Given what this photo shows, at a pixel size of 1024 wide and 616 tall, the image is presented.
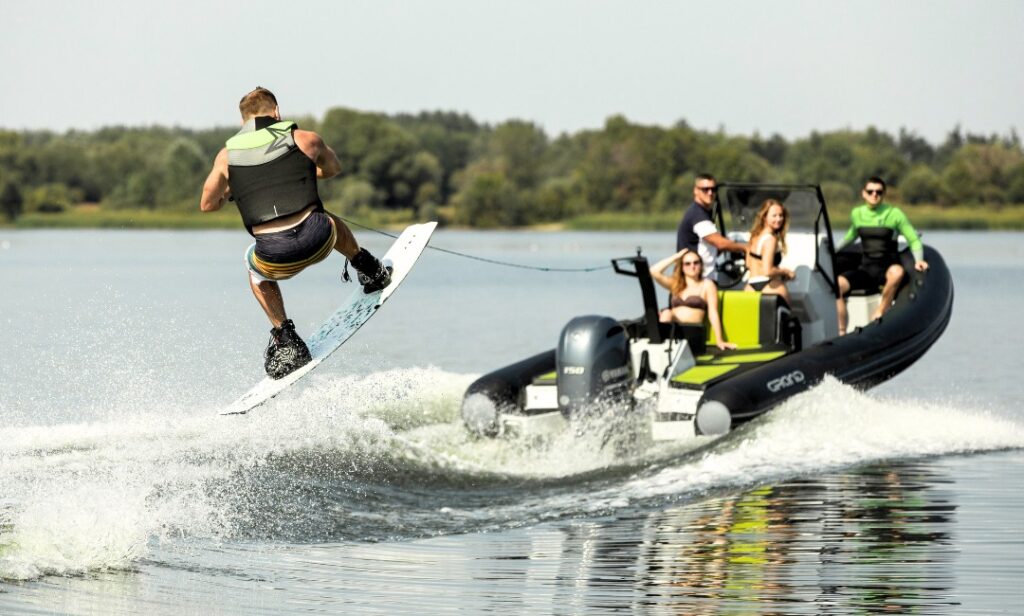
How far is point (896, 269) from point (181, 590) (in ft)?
28.7

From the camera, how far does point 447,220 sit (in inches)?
3551

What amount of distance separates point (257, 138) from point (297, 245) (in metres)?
0.66

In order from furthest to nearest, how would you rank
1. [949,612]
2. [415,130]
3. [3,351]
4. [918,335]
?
[415,130], [3,351], [918,335], [949,612]

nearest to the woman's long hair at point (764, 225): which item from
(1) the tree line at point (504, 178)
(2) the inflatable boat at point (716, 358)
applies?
(2) the inflatable boat at point (716, 358)

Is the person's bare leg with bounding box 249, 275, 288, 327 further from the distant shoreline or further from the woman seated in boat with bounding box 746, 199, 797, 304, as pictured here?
the distant shoreline

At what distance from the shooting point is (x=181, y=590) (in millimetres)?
7355

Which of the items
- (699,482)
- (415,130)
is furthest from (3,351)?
(415,130)

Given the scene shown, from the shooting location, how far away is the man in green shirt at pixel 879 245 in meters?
14.3

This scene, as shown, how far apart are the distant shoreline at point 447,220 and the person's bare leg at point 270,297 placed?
55861mm

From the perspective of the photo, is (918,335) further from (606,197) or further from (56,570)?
(606,197)

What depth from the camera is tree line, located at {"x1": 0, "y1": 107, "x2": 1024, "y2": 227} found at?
272 ft

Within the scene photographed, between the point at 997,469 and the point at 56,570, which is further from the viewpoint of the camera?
the point at 997,469

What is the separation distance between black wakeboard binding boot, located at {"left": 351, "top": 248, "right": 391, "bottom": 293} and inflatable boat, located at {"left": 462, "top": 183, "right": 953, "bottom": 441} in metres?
1.45

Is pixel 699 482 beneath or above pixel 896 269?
beneath
